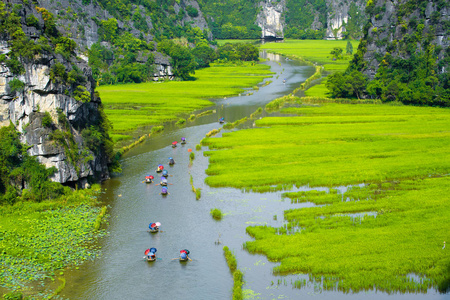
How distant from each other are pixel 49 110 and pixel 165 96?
63.5m

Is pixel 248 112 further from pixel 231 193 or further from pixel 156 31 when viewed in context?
pixel 156 31

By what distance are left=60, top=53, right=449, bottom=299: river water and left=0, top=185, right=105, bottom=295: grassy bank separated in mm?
1400

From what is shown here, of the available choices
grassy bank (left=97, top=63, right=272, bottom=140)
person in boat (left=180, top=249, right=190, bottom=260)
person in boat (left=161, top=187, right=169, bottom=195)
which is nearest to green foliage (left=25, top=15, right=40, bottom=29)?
person in boat (left=161, top=187, right=169, bottom=195)

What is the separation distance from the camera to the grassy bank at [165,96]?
8369cm

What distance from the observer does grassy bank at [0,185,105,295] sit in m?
32.5

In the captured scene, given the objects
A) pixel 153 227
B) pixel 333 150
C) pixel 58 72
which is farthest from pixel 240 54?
pixel 153 227

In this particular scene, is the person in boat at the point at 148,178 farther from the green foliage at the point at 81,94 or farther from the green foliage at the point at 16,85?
the green foliage at the point at 16,85

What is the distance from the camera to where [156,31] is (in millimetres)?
168000

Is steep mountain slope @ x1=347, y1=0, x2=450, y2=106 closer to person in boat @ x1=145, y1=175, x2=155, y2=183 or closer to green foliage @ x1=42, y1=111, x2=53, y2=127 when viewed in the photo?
person in boat @ x1=145, y1=175, x2=155, y2=183

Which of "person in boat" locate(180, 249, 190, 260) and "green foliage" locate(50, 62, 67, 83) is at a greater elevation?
"green foliage" locate(50, 62, 67, 83)

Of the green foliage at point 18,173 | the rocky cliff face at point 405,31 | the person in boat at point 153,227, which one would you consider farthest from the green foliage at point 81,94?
the rocky cliff face at point 405,31

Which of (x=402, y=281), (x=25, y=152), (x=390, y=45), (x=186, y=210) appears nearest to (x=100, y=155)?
(x=25, y=152)

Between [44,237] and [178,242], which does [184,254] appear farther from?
[44,237]

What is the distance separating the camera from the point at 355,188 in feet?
157
